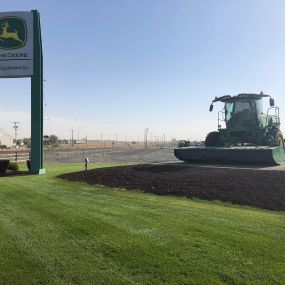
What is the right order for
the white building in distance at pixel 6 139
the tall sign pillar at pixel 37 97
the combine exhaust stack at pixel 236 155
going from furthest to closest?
the white building in distance at pixel 6 139
the tall sign pillar at pixel 37 97
the combine exhaust stack at pixel 236 155

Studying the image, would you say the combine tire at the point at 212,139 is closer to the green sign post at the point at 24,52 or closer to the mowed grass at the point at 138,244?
the green sign post at the point at 24,52

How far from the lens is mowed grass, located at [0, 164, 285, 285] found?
4840 mm

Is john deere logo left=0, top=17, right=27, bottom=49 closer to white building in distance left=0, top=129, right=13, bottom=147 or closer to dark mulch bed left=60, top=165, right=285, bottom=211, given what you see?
dark mulch bed left=60, top=165, right=285, bottom=211

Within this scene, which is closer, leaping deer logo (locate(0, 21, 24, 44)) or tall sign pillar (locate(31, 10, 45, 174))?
leaping deer logo (locate(0, 21, 24, 44))

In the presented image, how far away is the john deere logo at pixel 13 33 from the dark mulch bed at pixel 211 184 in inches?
301

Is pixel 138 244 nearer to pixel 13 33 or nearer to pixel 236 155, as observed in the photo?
pixel 236 155

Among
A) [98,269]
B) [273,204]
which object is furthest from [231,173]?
[98,269]

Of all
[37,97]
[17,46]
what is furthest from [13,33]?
[37,97]

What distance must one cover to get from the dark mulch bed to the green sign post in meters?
4.96

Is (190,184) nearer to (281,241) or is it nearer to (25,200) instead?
(25,200)

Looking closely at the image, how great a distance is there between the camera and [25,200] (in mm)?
10000

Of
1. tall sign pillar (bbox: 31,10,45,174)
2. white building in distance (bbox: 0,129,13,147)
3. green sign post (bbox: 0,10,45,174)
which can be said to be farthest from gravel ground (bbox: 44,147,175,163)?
white building in distance (bbox: 0,129,13,147)

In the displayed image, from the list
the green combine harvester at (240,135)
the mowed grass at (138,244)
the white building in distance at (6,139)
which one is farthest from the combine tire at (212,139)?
the white building in distance at (6,139)

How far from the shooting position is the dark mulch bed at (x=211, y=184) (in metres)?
10.4
